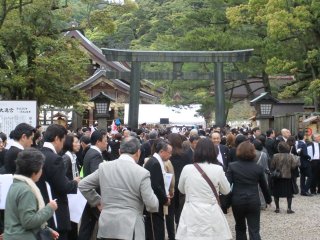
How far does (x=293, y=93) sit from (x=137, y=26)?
33747mm

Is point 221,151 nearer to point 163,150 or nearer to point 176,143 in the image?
point 176,143

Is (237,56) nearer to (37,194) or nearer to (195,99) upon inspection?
(195,99)

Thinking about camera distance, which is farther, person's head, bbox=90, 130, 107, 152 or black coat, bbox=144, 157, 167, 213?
person's head, bbox=90, 130, 107, 152

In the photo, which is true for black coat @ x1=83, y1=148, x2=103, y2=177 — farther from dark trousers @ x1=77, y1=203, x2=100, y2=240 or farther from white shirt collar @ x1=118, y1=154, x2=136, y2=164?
white shirt collar @ x1=118, y1=154, x2=136, y2=164

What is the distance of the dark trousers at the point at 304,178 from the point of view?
15.3m

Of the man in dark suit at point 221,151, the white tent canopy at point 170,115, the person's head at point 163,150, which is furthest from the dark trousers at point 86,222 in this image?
the white tent canopy at point 170,115

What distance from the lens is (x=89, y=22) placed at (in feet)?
69.2

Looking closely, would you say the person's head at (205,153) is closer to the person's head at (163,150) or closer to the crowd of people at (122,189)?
the crowd of people at (122,189)

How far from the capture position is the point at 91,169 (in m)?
7.12

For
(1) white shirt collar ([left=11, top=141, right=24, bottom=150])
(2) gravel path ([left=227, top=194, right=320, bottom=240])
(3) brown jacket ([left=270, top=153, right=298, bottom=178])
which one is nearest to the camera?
(1) white shirt collar ([left=11, top=141, right=24, bottom=150])

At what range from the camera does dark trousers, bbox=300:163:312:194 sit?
603 inches

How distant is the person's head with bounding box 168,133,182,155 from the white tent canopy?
1064 inches

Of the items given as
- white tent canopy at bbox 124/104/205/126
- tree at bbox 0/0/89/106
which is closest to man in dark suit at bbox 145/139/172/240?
tree at bbox 0/0/89/106

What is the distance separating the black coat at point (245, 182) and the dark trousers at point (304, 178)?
316 inches
